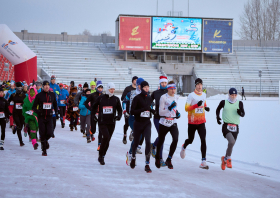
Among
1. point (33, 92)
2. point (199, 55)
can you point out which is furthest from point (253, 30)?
point (33, 92)

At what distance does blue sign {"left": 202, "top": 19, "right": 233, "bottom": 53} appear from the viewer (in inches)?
1854

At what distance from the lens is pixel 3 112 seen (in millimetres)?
10039

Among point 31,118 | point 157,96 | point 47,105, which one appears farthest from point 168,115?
point 31,118

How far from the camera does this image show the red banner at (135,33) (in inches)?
1795

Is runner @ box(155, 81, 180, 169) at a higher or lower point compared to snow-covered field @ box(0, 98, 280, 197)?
higher

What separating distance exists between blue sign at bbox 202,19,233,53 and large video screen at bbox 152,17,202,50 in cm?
99

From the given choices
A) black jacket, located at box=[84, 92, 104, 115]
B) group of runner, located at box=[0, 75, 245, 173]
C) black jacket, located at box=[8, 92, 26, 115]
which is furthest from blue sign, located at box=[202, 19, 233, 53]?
group of runner, located at box=[0, 75, 245, 173]

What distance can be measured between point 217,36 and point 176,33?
5466mm

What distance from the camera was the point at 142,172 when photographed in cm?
730

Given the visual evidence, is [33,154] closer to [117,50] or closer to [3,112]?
[3,112]

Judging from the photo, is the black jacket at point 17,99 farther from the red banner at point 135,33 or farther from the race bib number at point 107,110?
the red banner at point 135,33

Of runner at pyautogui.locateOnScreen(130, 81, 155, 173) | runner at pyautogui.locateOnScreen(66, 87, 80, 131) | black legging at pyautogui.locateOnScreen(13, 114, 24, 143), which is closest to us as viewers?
runner at pyautogui.locateOnScreen(130, 81, 155, 173)

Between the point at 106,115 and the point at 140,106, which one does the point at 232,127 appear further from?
the point at 106,115

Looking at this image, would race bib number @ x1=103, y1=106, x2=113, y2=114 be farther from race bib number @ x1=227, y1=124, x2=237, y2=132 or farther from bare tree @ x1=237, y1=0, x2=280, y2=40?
bare tree @ x1=237, y1=0, x2=280, y2=40
